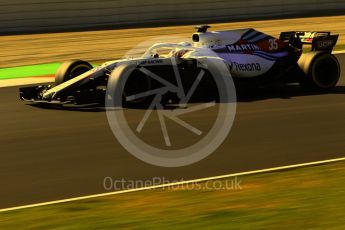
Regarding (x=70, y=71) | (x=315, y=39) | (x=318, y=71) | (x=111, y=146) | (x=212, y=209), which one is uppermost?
(x=315, y=39)

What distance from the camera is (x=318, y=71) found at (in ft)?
41.0

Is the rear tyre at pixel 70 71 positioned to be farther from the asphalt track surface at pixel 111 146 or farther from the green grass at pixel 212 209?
the green grass at pixel 212 209

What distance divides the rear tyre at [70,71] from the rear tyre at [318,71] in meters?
3.70

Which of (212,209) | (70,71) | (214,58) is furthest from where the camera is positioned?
(70,71)

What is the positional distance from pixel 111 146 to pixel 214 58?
3.53 meters

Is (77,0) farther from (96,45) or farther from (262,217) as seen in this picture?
(262,217)

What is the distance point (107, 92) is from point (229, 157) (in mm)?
3381

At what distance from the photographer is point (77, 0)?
107 feet

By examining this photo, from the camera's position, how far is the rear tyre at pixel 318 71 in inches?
488

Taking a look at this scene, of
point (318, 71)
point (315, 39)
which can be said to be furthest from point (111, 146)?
point (315, 39)

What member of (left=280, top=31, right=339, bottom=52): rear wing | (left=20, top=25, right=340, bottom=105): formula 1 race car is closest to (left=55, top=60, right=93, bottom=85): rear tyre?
(left=20, top=25, right=340, bottom=105): formula 1 race car

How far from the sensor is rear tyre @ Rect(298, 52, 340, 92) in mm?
12391

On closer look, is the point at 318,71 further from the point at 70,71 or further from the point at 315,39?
the point at 70,71

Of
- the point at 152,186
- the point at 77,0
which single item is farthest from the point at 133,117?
the point at 77,0
